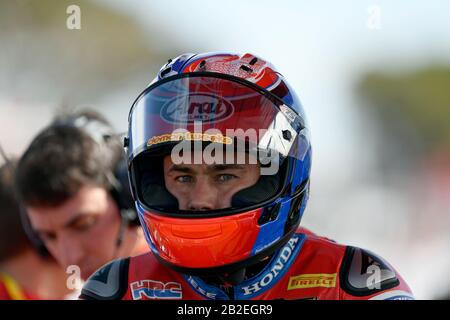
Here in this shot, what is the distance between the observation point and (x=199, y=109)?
3584 millimetres

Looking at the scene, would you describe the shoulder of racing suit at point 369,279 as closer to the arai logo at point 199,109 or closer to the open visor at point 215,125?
the open visor at point 215,125

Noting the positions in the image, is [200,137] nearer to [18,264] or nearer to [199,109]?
[199,109]

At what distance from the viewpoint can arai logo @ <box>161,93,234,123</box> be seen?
3570mm

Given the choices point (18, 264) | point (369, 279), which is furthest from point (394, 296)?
point (18, 264)

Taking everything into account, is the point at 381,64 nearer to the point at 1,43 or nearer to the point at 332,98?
the point at 332,98

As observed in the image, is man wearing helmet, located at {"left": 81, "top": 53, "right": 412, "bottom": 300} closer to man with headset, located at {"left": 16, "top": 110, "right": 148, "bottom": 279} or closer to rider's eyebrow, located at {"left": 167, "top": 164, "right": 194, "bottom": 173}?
rider's eyebrow, located at {"left": 167, "top": 164, "right": 194, "bottom": 173}

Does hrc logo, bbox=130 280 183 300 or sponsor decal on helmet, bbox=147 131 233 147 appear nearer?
sponsor decal on helmet, bbox=147 131 233 147

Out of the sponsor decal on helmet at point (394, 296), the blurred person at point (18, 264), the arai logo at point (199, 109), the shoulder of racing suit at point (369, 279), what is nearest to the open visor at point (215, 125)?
the arai logo at point (199, 109)

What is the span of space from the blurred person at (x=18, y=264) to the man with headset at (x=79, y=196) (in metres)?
0.30

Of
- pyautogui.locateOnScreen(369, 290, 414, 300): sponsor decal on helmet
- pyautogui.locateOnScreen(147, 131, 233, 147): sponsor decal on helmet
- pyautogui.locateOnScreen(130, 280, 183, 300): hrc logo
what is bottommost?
pyautogui.locateOnScreen(130, 280, 183, 300): hrc logo

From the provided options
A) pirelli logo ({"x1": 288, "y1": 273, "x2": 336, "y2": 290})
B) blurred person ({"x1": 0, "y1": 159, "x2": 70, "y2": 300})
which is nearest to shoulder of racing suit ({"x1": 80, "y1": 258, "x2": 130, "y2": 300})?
pirelli logo ({"x1": 288, "y1": 273, "x2": 336, "y2": 290})

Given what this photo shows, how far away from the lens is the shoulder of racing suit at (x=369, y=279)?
350 cm

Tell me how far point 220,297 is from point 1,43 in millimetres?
12498

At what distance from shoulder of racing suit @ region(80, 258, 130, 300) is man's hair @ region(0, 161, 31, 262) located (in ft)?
9.42
